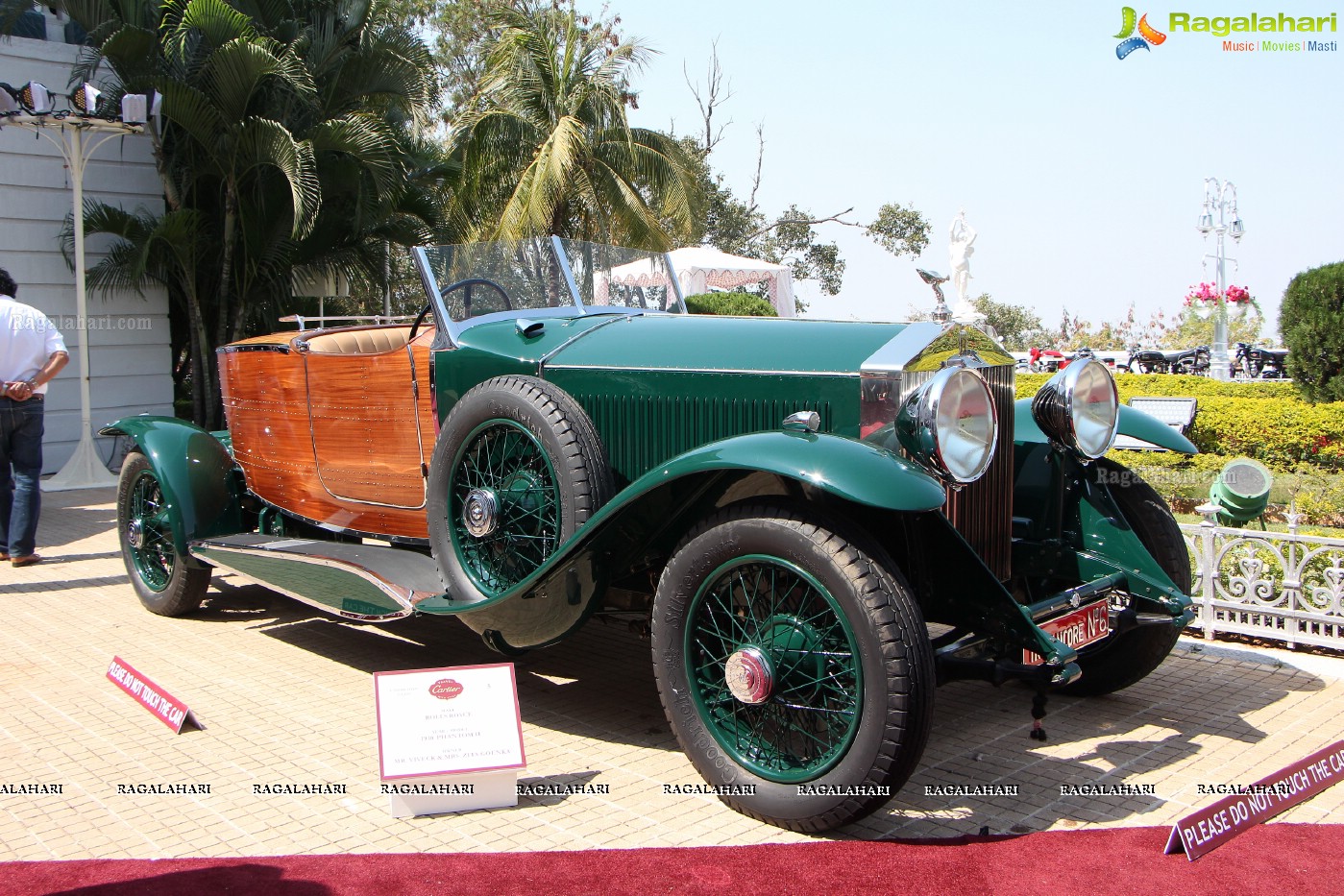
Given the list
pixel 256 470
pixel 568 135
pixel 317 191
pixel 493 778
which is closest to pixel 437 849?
pixel 493 778

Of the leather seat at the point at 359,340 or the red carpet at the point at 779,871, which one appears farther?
the leather seat at the point at 359,340

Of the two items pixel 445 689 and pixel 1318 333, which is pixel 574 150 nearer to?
pixel 1318 333

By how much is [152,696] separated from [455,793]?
1.64m

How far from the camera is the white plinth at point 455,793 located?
3273 millimetres

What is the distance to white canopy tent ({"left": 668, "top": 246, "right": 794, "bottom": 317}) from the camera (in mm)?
16141

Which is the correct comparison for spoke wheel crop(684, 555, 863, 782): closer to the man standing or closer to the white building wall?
the man standing

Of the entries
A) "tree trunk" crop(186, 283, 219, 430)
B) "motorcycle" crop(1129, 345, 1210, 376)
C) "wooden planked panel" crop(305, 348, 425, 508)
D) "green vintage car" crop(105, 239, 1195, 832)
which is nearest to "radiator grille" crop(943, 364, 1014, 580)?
"green vintage car" crop(105, 239, 1195, 832)

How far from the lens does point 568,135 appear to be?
51.1 ft

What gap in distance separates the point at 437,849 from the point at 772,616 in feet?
3.80

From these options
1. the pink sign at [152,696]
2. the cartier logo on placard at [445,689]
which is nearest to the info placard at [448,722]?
the cartier logo on placard at [445,689]

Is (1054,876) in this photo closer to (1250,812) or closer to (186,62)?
(1250,812)

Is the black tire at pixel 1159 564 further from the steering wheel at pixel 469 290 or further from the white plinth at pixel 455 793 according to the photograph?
the steering wheel at pixel 469 290

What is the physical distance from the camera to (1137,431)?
177 inches

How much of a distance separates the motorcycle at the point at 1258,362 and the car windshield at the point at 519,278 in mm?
29655
